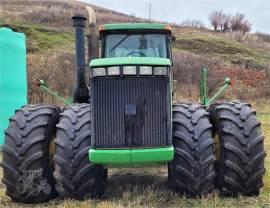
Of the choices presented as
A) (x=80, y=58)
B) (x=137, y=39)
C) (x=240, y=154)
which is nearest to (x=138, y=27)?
(x=137, y=39)

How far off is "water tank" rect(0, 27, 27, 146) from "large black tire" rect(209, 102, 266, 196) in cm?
672

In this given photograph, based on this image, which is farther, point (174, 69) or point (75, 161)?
point (174, 69)

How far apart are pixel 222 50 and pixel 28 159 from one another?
3735cm

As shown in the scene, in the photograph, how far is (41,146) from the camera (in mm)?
5641

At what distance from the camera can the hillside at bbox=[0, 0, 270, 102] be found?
26.1 meters

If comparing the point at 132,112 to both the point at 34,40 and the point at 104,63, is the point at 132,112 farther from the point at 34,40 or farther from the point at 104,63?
the point at 34,40

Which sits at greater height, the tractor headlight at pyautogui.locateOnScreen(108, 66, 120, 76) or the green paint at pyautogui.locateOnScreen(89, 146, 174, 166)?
the tractor headlight at pyautogui.locateOnScreen(108, 66, 120, 76)

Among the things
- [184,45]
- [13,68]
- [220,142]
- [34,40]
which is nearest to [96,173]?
[220,142]

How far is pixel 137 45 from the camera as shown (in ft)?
22.0

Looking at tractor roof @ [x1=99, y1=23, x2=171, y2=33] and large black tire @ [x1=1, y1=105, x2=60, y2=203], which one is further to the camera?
tractor roof @ [x1=99, y1=23, x2=171, y2=33]

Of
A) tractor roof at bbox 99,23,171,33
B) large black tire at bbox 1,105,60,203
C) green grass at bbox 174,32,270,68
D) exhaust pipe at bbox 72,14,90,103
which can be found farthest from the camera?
green grass at bbox 174,32,270,68

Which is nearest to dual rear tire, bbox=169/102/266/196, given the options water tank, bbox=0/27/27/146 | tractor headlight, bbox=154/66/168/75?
tractor headlight, bbox=154/66/168/75

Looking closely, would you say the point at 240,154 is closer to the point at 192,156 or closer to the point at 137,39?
the point at 192,156

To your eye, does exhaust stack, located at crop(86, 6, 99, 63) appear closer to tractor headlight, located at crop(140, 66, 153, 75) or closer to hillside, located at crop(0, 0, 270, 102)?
tractor headlight, located at crop(140, 66, 153, 75)
